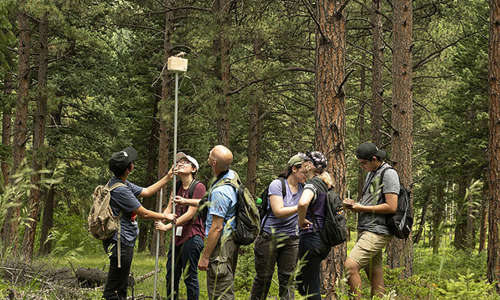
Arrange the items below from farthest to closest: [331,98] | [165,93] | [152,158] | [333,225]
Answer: [152,158]
[165,93]
[331,98]
[333,225]

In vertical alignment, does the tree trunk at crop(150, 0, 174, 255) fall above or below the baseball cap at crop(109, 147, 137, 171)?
above

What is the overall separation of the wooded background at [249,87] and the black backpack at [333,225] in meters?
1.31

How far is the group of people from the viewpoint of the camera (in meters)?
5.16

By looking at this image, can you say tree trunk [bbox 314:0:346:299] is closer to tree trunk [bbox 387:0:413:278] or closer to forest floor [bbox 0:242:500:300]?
forest floor [bbox 0:242:500:300]

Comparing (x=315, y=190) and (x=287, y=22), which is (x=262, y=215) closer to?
(x=315, y=190)

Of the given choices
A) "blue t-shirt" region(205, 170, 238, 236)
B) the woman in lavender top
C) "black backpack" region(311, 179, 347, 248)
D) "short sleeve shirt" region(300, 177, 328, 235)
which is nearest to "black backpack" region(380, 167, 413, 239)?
"black backpack" region(311, 179, 347, 248)

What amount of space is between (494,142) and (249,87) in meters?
8.23

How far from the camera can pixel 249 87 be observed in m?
15.1

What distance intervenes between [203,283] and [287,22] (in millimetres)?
7446

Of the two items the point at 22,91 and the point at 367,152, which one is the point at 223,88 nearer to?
the point at 22,91

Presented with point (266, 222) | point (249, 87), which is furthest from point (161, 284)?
point (249, 87)

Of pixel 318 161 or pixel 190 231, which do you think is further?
pixel 190 231

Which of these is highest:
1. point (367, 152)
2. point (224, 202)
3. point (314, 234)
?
point (367, 152)

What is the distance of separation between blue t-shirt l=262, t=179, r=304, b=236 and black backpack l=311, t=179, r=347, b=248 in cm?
34
